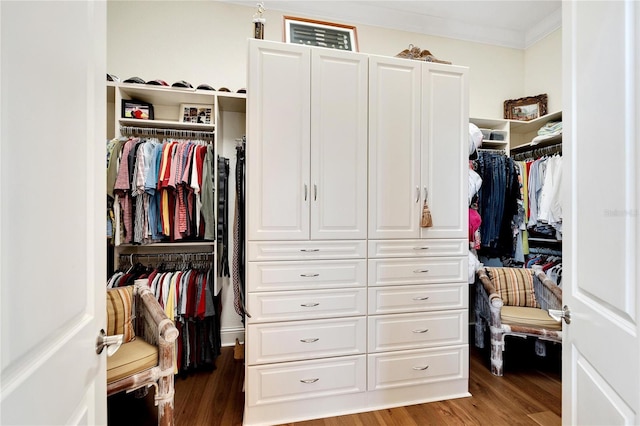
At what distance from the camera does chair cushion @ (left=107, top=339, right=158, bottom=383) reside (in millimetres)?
1400

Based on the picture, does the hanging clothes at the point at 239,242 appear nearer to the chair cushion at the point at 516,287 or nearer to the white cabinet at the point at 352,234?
the white cabinet at the point at 352,234

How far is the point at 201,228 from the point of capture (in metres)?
2.23

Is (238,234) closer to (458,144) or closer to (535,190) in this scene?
(458,144)

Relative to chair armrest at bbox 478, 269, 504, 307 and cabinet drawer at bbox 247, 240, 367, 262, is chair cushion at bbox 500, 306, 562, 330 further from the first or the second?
cabinet drawer at bbox 247, 240, 367, 262

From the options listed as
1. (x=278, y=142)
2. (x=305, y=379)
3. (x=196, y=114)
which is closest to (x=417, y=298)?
(x=305, y=379)

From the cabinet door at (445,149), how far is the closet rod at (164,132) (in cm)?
177

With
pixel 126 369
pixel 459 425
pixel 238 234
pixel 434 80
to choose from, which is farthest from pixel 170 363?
pixel 434 80

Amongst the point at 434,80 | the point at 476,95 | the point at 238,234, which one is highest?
the point at 476,95

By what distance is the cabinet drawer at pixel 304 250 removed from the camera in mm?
1706

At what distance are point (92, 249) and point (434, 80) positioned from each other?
2.08 meters

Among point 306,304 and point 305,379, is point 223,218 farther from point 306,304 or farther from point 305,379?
point 305,379

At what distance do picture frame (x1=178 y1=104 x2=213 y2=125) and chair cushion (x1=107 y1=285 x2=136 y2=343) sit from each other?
1.44 m

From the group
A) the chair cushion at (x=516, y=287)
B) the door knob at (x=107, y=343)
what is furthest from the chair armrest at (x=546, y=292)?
the door knob at (x=107, y=343)

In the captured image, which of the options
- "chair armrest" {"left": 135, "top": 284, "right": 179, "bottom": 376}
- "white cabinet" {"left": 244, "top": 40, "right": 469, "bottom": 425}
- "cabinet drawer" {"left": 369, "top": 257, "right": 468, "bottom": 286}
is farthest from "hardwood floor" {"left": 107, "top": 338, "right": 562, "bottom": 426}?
"cabinet drawer" {"left": 369, "top": 257, "right": 468, "bottom": 286}
